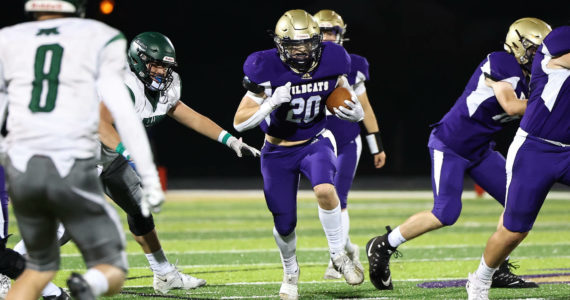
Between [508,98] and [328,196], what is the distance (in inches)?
41.6

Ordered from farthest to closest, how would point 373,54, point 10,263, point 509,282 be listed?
point 373,54 < point 509,282 < point 10,263

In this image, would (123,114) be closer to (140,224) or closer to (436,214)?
(140,224)

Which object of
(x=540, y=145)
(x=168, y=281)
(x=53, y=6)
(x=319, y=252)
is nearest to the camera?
(x=53, y=6)

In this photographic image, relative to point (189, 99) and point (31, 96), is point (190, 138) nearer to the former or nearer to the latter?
point (189, 99)

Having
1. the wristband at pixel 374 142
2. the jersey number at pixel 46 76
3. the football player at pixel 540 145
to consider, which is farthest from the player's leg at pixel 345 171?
the jersey number at pixel 46 76

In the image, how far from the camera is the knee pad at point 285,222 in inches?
186

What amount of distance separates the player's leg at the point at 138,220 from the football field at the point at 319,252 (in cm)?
10

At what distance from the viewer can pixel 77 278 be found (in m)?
2.81

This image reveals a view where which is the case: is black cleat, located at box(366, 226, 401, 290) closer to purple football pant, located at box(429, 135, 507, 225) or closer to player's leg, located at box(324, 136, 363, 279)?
purple football pant, located at box(429, 135, 507, 225)

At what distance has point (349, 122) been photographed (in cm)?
611

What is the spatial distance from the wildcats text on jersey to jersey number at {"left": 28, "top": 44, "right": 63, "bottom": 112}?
1898 millimetres

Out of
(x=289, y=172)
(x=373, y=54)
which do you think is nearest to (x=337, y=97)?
(x=289, y=172)

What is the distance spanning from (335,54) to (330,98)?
0.25 meters

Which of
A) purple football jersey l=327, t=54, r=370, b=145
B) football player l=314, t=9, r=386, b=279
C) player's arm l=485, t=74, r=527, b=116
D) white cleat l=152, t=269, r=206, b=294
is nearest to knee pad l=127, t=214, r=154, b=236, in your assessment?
white cleat l=152, t=269, r=206, b=294
